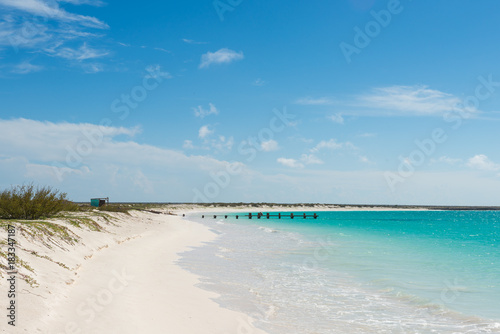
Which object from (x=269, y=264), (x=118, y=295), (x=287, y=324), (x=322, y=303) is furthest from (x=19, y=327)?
(x=269, y=264)

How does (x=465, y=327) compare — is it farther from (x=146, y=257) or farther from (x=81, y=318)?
(x=146, y=257)

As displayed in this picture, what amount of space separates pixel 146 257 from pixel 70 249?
4.12 meters

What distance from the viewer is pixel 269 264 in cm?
2047

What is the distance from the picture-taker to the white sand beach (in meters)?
8.78
